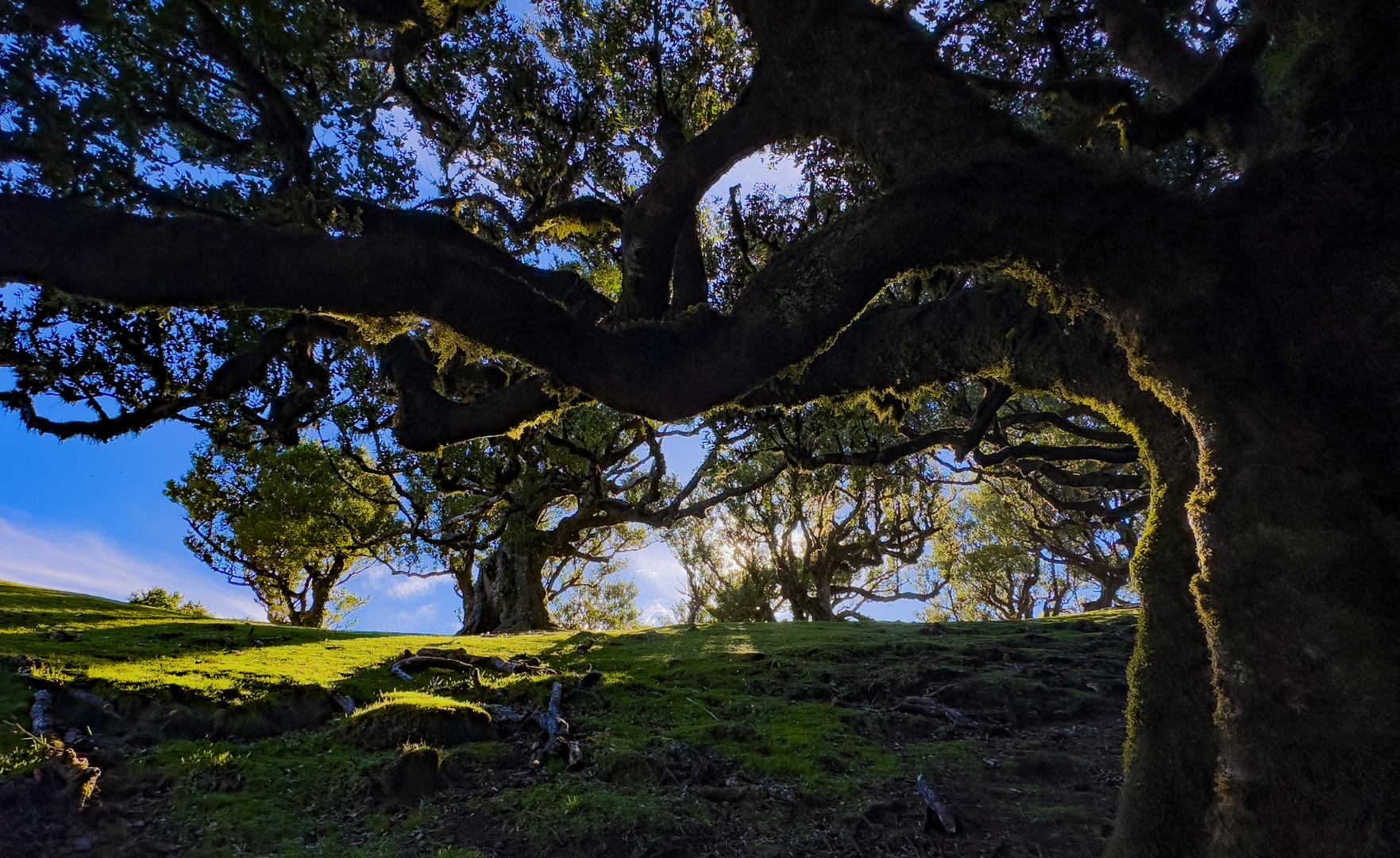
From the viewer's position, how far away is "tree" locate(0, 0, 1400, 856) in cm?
326

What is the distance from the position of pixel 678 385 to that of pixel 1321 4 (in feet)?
14.4

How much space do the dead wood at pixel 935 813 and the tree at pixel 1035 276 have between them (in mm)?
1356

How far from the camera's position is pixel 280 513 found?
847 inches

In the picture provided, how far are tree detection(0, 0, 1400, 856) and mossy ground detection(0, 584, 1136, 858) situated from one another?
2.12 m

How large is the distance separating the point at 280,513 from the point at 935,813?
22539 millimetres

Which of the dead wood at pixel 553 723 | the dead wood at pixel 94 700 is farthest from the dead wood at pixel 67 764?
the dead wood at pixel 553 723

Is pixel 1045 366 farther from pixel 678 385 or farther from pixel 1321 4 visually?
pixel 678 385

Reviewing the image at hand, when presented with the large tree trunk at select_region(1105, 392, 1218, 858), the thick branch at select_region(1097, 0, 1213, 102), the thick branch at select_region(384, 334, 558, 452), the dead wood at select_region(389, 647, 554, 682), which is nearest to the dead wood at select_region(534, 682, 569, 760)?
the dead wood at select_region(389, 647, 554, 682)

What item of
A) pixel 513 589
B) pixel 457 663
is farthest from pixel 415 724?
pixel 513 589

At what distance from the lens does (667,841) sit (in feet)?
15.2

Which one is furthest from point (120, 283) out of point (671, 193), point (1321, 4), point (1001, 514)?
point (1001, 514)

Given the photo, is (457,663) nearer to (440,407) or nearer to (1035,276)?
(440,407)

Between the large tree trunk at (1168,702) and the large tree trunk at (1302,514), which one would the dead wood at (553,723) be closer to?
the large tree trunk at (1168,702)

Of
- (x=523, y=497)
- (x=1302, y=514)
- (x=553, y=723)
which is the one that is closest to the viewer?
(x=1302, y=514)
